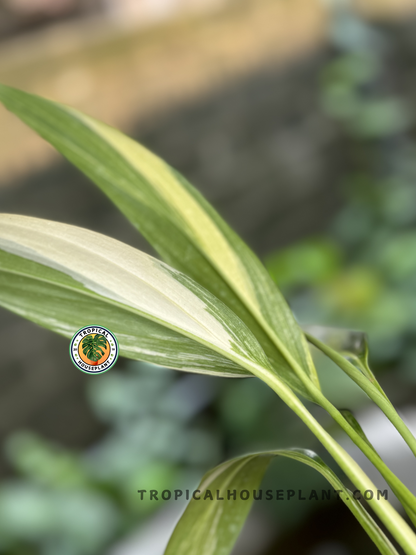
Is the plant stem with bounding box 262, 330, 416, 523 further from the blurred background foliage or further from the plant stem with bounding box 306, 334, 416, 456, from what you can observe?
the blurred background foliage

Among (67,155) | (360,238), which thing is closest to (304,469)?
(67,155)

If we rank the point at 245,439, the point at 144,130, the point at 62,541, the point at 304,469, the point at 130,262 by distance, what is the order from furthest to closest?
the point at 144,130 → the point at 245,439 → the point at 62,541 → the point at 304,469 → the point at 130,262

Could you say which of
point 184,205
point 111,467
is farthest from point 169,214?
point 111,467

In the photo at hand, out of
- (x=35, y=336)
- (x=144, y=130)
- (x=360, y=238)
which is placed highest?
(x=360, y=238)

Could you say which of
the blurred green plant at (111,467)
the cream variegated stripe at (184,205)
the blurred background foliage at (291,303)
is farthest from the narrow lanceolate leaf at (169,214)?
the blurred green plant at (111,467)

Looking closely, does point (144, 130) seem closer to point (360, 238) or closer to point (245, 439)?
point (360, 238)
